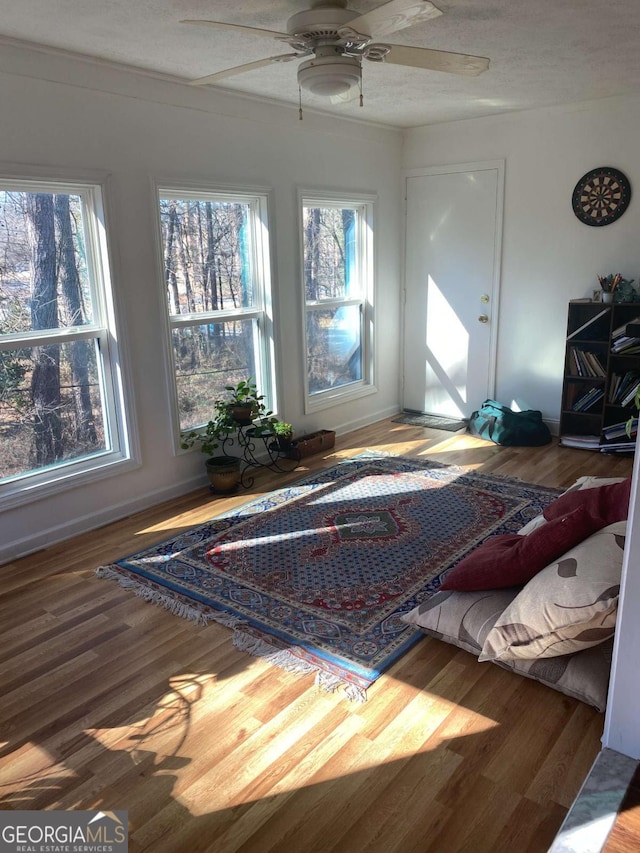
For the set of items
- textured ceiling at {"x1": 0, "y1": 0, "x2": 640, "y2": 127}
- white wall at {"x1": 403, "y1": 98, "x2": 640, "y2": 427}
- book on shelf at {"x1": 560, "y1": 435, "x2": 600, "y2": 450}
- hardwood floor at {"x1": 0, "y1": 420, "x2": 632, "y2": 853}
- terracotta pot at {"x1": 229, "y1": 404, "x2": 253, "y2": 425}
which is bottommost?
hardwood floor at {"x1": 0, "y1": 420, "x2": 632, "y2": 853}

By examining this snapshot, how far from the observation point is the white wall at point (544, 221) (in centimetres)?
482

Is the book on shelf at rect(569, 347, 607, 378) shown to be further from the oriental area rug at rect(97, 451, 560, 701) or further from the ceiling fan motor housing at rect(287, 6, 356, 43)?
the ceiling fan motor housing at rect(287, 6, 356, 43)

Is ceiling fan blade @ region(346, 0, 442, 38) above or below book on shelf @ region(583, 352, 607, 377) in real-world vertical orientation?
above

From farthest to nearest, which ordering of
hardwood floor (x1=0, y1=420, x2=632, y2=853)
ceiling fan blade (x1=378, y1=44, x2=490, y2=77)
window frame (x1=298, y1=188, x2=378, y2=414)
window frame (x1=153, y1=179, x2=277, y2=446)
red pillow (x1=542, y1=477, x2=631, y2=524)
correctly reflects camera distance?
window frame (x1=298, y1=188, x2=378, y2=414), window frame (x1=153, y1=179, x2=277, y2=446), ceiling fan blade (x1=378, y1=44, x2=490, y2=77), red pillow (x1=542, y1=477, x2=631, y2=524), hardwood floor (x1=0, y1=420, x2=632, y2=853)

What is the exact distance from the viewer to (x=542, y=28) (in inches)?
120

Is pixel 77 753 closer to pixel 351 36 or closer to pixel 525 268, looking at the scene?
pixel 351 36

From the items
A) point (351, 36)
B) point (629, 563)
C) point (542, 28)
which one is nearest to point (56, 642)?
point (629, 563)

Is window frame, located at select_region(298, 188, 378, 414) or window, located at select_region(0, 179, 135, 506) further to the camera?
window frame, located at select_region(298, 188, 378, 414)

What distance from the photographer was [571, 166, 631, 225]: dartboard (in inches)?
189

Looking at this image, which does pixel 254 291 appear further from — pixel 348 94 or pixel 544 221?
pixel 544 221

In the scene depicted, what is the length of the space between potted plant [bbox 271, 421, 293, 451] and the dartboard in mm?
2712

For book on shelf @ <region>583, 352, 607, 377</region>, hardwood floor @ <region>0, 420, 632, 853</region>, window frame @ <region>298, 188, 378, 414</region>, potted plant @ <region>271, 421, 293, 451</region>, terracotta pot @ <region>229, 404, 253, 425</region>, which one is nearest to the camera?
hardwood floor @ <region>0, 420, 632, 853</region>

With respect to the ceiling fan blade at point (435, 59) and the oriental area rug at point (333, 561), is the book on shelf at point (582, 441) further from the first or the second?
the ceiling fan blade at point (435, 59)

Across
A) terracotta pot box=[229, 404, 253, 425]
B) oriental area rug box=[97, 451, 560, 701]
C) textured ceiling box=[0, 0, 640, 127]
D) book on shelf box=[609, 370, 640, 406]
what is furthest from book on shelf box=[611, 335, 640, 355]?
terracotta pot box=[229, 404, 253, 425]
